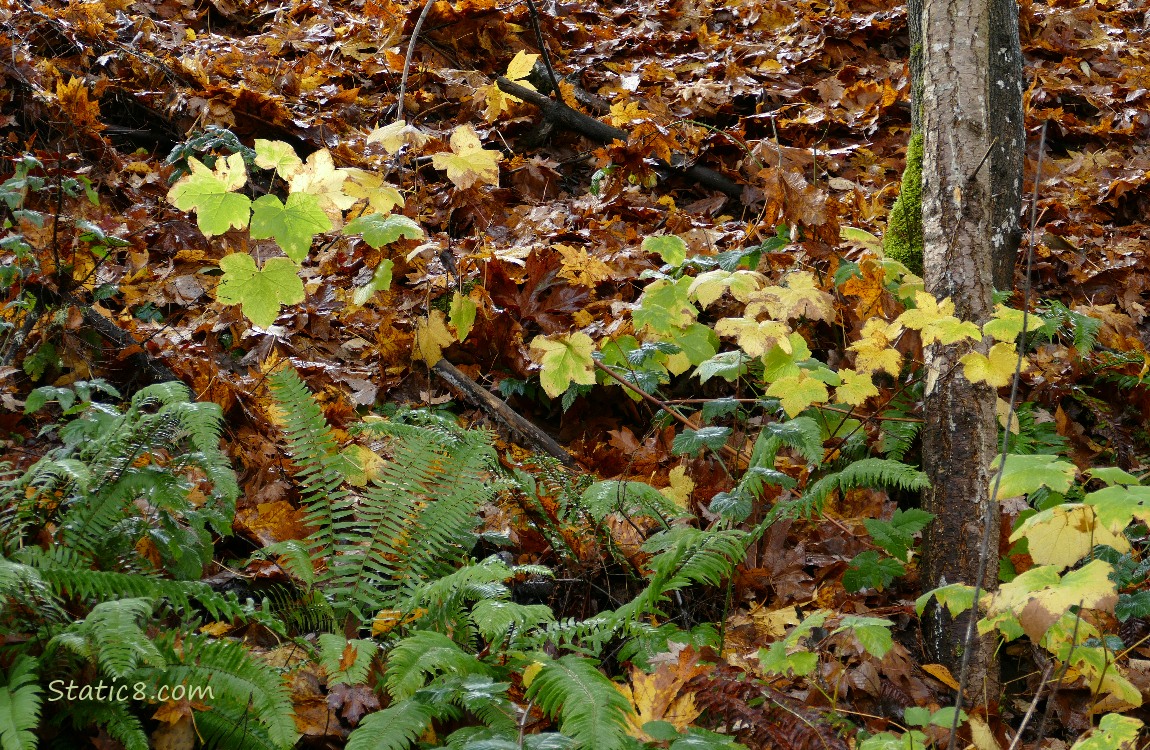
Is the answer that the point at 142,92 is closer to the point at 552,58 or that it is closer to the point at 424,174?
the point at 424,174

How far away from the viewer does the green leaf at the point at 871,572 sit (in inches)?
106

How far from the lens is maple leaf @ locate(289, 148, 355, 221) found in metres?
2.55

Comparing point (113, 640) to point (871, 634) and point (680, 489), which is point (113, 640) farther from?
point (680, 489)

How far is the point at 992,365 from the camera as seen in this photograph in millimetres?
2426

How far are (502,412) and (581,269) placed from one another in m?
0.92

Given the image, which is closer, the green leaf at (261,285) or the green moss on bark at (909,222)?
the green leaf at (261,285)

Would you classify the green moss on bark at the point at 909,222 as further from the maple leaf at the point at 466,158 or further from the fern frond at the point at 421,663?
the fern frond at the point at 421,663

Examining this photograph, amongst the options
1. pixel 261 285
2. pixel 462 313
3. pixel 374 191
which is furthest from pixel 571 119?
pixel 261 285

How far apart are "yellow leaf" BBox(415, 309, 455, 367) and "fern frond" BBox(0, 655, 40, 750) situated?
2075 mm

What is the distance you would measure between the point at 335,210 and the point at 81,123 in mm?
3086

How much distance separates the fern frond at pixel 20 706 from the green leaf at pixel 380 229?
5.40 feet

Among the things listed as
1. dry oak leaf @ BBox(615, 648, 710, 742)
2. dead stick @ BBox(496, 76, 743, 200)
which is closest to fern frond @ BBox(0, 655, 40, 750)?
dry oak leaf @ BBox(615, 648, 710, 742)

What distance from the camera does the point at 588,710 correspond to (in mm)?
1728

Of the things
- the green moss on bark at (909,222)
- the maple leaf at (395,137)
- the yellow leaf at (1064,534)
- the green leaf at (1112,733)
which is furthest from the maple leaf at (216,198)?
the green moss on bark at (909,222)
